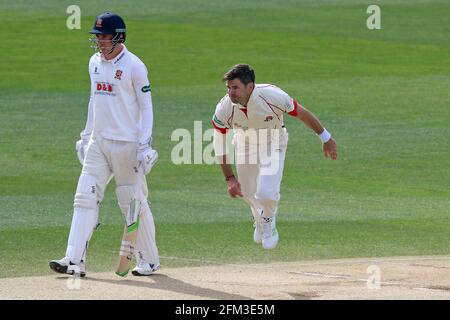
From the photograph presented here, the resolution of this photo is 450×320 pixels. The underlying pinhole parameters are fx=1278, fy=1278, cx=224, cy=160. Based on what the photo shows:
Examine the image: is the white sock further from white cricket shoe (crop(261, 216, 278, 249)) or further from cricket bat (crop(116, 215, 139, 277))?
white cricket shoe (crop(261, 216, 278, 249))

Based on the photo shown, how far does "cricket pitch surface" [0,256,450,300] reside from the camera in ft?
33.7

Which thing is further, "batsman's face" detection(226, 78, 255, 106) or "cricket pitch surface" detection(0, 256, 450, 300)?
"batsman's face" detection(226, 78, 255, 106)

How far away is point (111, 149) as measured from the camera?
36.1ft

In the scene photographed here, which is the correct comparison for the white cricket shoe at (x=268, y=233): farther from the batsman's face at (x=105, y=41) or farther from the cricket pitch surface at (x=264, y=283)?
the batsman's face at (x=105, y=41)

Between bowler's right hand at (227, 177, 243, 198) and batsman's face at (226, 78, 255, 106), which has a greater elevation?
batsman's face at (226, 78, 255, 106)

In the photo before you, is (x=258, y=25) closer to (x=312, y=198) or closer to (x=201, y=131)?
(x=201, y=131)

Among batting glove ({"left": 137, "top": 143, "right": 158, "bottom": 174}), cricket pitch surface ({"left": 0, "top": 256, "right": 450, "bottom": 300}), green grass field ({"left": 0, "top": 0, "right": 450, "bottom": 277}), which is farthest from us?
green grass field ({"left": 0, "top": 0, "right": 450, "bottom": 277})

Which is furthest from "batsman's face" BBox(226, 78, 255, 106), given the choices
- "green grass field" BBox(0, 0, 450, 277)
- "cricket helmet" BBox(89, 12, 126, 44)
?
"green grass field" BBox(0, 0, 450, 277)

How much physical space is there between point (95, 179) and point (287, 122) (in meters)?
11.5

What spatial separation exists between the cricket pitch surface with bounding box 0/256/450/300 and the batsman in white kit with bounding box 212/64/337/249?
63 centimetres

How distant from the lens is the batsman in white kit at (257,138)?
37.7 feet

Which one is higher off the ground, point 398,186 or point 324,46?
point 324,46
